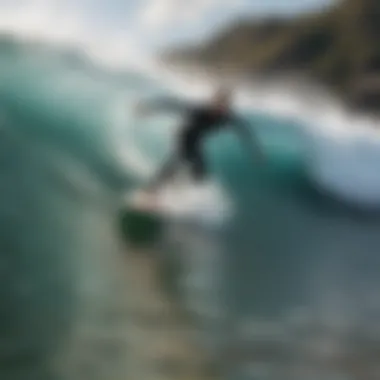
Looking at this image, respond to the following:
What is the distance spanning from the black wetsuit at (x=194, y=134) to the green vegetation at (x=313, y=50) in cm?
6

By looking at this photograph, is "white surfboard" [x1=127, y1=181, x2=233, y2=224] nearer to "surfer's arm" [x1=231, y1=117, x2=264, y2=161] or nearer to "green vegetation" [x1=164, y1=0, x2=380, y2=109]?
"surfer's arm" [x1=231, y1=117, x2=264, y2=161]

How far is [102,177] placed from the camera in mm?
1216

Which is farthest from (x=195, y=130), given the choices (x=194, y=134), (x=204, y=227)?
(x=204, y=227)

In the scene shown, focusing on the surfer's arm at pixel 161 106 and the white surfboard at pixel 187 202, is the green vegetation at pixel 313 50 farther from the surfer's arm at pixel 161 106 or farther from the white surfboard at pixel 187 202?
the white surfboard at pixel 187 202

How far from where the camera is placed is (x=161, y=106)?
4.05 ft

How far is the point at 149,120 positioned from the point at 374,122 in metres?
Answer: 0.31

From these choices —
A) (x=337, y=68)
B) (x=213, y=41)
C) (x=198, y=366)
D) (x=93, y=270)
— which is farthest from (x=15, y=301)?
(x=337, y=68)

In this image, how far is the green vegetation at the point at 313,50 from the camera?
1.25 m

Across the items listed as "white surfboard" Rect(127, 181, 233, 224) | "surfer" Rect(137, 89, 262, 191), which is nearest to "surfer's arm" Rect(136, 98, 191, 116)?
"surfer" Rect(137, 89, 262, 191)

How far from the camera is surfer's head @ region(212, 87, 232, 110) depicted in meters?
1.25

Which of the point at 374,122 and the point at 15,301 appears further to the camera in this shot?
the point at 374,122

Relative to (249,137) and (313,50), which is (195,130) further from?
(313,50)

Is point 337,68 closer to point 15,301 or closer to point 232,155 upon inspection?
point 232,155

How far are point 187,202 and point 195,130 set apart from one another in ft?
0.32
